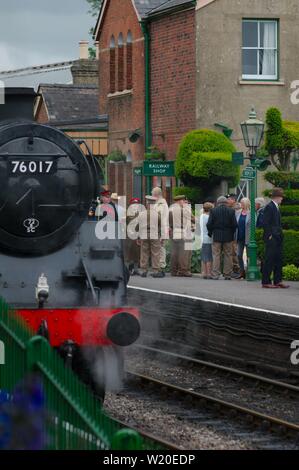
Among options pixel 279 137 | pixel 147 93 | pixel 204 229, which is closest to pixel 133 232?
pixel 204 229

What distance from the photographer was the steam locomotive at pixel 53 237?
10.7m

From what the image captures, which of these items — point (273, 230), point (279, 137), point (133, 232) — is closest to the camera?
point (273, 230)

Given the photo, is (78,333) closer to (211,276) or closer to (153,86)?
(211,276)

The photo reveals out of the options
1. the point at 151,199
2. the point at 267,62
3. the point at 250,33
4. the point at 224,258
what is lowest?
the point at 224,258

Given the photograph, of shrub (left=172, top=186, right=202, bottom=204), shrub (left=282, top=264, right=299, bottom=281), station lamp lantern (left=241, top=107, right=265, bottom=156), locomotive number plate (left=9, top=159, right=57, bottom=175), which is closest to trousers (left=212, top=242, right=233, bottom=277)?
shrub (left=282, top=264, right=299, bottom=281)

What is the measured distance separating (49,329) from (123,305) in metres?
0.90

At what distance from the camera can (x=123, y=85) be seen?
3319 cm

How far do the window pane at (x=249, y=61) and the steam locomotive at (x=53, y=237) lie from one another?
60.1 feet

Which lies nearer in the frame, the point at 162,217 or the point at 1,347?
the point at 1,347

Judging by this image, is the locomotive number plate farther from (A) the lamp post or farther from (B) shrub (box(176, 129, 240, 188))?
(B) shrub (box(176, 129, 240, 188))

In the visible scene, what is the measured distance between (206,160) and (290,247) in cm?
440

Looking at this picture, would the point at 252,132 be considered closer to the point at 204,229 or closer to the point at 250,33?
the point at 204,229

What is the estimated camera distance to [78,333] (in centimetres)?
1020
